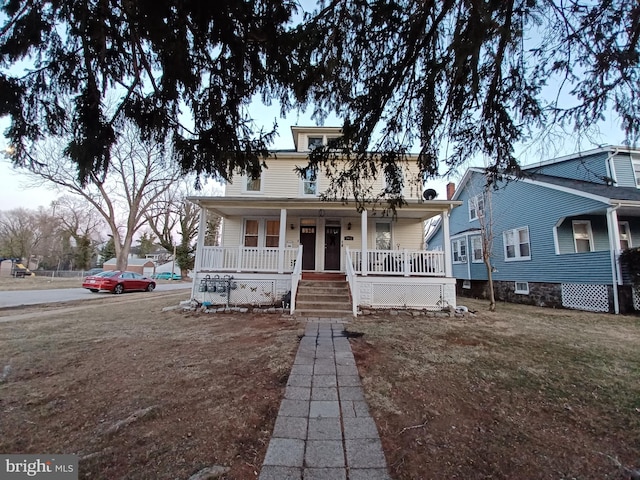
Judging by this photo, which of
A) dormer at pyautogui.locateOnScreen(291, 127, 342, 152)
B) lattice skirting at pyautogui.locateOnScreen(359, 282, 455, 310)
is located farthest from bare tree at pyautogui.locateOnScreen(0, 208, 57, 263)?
lattice skirting at pyautogui.locateOnScreen(359, 282, 455, 310)

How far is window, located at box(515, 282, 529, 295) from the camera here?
38.2 ft

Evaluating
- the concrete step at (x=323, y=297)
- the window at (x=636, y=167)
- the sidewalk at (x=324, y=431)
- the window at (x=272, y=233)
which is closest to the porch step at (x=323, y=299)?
the concrete step at (x=323, y=297)

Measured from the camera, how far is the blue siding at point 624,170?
10648 millimetres

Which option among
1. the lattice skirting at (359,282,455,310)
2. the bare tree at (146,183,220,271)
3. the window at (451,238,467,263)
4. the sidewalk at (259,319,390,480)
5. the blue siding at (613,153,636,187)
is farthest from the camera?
the bare tree at (146,183,220,271)

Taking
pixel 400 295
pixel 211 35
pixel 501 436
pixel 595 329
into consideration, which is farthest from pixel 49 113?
pixel 595 329

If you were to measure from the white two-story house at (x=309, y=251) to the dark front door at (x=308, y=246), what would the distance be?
0.04 meters

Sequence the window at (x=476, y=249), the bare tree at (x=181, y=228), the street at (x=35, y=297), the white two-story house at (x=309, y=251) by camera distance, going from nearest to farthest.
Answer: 1. the white two-story house at (x=309, y=251)
2. the street at (x=35, y=297)
3. the window at (x=476, y=249)
4. the bare tree at (x=181, y=228)

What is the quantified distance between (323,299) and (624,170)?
1269 cm

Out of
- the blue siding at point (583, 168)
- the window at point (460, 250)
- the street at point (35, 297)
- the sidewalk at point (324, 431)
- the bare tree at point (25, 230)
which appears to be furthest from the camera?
the bare tree at point (25, 230)

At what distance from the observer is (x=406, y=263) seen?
845 centimetres

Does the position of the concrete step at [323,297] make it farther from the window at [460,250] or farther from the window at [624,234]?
the window at [624,234]

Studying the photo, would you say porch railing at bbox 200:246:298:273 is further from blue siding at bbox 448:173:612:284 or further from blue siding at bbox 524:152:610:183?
blue siding at bbox 524:152:610:183

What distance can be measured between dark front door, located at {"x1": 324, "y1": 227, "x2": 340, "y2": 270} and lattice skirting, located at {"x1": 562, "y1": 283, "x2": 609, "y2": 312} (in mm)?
8293

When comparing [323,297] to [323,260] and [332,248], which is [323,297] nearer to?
[323,260]
